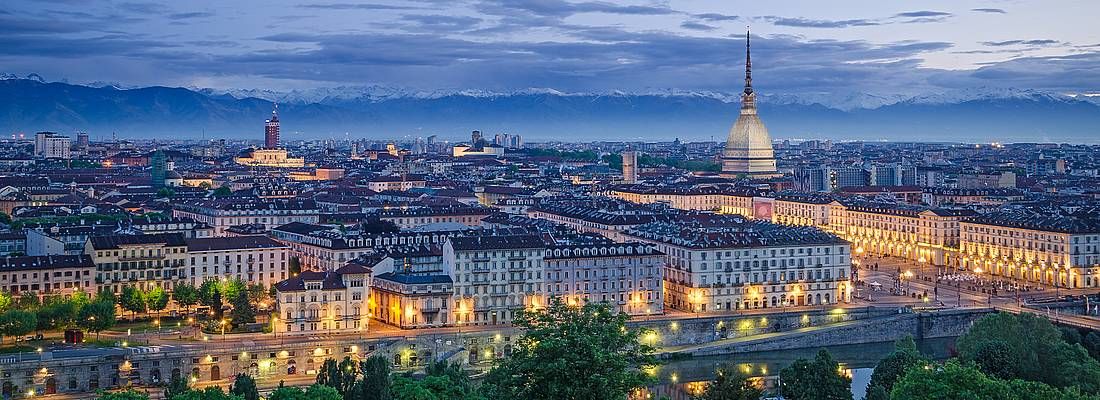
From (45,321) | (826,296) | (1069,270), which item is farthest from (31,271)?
(1069,270)

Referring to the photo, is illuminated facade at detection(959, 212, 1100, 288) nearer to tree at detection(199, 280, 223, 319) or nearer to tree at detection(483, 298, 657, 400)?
tree at detection(199, 280, 223, 319)

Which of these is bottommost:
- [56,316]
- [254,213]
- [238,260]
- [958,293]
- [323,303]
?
[958,293]

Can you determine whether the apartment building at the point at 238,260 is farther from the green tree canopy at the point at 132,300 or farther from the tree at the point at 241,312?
the tree at the point at 241,312

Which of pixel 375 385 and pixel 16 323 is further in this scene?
pixel 16 323

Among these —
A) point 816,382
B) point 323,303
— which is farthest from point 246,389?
point 816,382

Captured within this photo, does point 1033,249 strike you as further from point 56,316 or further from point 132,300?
point 56,316

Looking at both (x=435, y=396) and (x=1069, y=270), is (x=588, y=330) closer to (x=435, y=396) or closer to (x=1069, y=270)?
(x=435, y=396)

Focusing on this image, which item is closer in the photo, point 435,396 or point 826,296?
point 435,396
